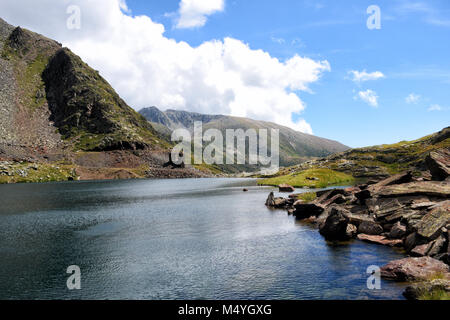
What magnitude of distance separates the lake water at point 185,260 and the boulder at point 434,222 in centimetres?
402

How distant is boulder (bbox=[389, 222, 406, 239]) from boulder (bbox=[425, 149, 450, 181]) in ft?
58.3

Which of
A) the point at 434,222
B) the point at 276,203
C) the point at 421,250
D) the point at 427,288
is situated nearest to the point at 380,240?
the point at 434,222

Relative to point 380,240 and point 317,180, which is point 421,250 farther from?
point 317,180

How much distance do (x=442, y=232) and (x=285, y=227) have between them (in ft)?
86.3

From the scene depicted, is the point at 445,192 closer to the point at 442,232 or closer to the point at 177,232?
the point at 442,232

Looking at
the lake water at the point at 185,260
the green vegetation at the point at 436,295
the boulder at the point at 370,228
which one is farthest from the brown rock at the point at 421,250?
the green vegetation at the point at 436,295

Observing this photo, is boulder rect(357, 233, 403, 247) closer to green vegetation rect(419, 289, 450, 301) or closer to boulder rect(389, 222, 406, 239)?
boulder rect(389, 222, 406, 239)

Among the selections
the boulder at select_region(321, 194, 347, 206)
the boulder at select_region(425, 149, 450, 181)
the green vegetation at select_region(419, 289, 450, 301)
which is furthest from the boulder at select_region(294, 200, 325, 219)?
the green vegetation at select_region(419, 289, 450, 301)

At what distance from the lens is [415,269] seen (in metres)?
28.6

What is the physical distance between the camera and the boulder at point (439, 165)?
53.8 m

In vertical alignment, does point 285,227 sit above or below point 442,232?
below

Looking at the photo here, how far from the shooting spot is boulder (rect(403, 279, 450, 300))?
75.8ft
